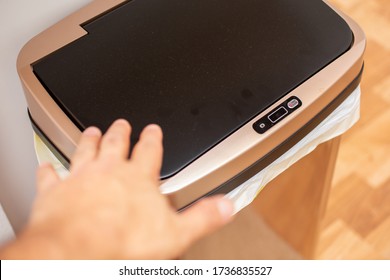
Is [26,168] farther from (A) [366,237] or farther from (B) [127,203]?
(A) [366,237]

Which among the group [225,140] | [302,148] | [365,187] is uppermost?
[225,140]

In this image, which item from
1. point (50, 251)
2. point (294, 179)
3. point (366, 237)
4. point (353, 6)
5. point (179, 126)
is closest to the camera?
point (50, 251)

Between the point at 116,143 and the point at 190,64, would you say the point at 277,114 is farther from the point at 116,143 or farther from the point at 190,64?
the point at 116,143

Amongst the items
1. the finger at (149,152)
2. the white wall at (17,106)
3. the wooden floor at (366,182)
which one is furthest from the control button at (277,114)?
the wooden floor at (366,182)

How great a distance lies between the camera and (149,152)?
478 millimetres

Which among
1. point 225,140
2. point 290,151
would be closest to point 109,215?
point 225,140

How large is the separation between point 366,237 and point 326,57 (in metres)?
0.63

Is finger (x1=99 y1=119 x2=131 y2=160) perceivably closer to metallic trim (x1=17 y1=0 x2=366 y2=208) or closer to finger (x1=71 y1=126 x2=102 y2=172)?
finger (x1=71 y1=126 x2=102 y2=172)

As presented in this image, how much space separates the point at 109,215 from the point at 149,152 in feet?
0.28

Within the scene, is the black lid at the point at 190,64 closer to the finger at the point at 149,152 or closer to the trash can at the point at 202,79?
the trash can at the point at 202,79

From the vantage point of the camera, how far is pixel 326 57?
27.6 inches

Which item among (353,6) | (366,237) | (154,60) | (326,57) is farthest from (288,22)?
(353,6)

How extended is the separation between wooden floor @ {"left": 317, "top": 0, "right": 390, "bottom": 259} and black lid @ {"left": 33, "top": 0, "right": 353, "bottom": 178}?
0.62 m

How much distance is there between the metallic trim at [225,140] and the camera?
617mm
